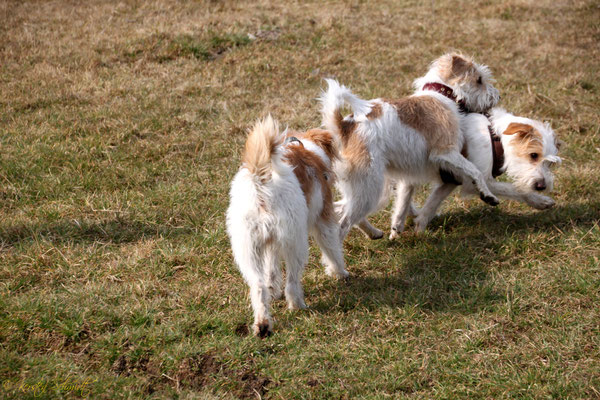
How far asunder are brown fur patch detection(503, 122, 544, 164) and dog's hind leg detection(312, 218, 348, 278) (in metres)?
1.81

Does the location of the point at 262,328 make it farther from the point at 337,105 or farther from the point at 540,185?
the point at 540,185

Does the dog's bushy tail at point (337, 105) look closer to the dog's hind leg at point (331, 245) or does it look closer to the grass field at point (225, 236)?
the dog's hind leg at point (331, 245)

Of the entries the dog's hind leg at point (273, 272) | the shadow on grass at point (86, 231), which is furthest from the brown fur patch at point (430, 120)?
the shadow on grass at point (86, 231)

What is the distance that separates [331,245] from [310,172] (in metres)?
0.58

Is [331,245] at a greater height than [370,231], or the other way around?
[331,245]

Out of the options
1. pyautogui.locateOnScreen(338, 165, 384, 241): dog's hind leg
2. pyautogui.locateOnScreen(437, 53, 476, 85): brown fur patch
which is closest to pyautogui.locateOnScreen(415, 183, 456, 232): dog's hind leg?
pyautogui.locateOnScreen(338, 165, 384, 241): dog's hind leg

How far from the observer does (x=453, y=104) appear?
524 cm

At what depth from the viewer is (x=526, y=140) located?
5117 mm

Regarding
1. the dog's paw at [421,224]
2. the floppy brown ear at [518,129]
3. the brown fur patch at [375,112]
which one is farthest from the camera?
the dog's paw at [421,224]

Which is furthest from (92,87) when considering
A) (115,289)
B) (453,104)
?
(453,104)

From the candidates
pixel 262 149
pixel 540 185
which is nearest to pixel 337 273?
pixel 262 149

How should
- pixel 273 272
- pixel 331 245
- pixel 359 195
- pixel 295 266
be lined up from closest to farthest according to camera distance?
pixel 295 266 → pixel 273 272 → pixel 331 245 → pixel 359 195

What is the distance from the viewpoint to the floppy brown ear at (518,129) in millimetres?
5055

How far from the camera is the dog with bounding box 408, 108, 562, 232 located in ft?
16.8
